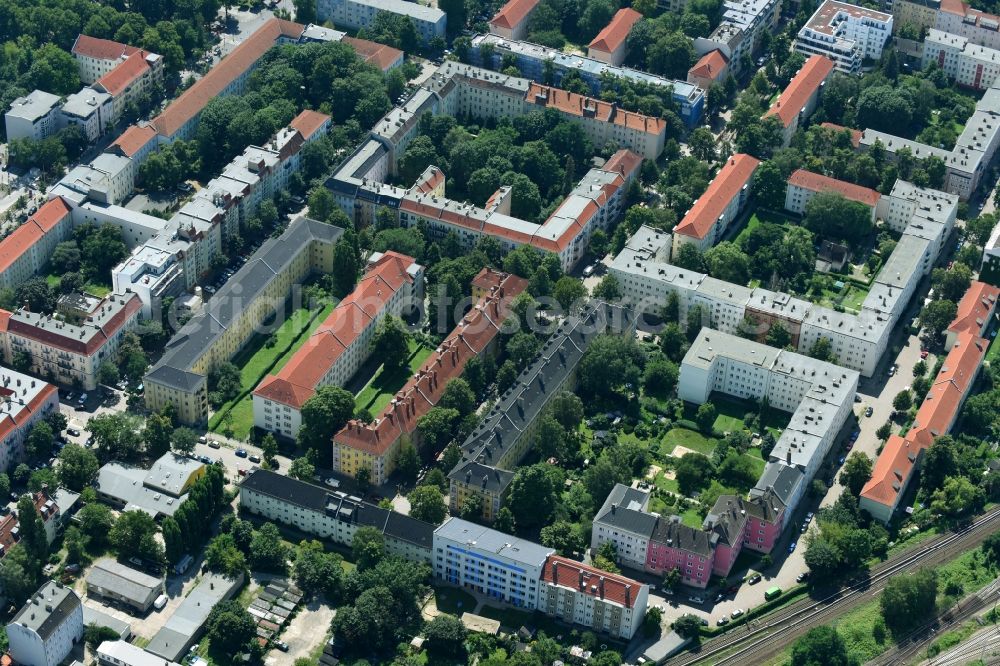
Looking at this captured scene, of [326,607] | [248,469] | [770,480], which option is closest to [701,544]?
[770,480]

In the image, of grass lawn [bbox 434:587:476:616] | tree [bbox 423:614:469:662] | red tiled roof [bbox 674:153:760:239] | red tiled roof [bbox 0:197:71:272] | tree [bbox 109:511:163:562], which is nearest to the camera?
tree [bbox 423:614:469:662]

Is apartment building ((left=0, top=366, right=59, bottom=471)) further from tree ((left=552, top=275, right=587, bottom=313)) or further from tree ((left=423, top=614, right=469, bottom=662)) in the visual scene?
tree ((left=552, top=275, right=587, bottom=313))

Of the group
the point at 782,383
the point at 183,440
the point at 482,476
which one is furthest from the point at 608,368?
the point at 183,440

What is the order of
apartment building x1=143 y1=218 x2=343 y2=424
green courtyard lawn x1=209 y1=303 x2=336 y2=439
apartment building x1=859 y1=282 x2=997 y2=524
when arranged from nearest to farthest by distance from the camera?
1. apartment building x1=859 y1=282 x2=997 y2=524
2. apartment building x1=143 y1=218 x2=343 y2=424
3. green courtyard lawn x1=209 y1=303 x2=336 y2=439

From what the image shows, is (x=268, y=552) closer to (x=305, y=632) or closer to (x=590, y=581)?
(x=305, y=632)

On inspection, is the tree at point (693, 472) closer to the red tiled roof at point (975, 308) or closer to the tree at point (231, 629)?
the red tiled roof at point (975, 308)

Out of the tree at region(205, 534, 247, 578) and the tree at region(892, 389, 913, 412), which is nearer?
the tree at region(205, 534, 247, 578)

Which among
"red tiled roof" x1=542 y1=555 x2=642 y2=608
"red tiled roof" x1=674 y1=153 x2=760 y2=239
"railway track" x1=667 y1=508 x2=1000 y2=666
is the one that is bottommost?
"railway track" x1=667 y1=508 x2=1000 y2=666

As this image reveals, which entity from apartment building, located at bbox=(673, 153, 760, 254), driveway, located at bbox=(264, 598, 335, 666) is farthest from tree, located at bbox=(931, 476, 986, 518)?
driveway, located at bbox=(264, 598, 335, 666)
